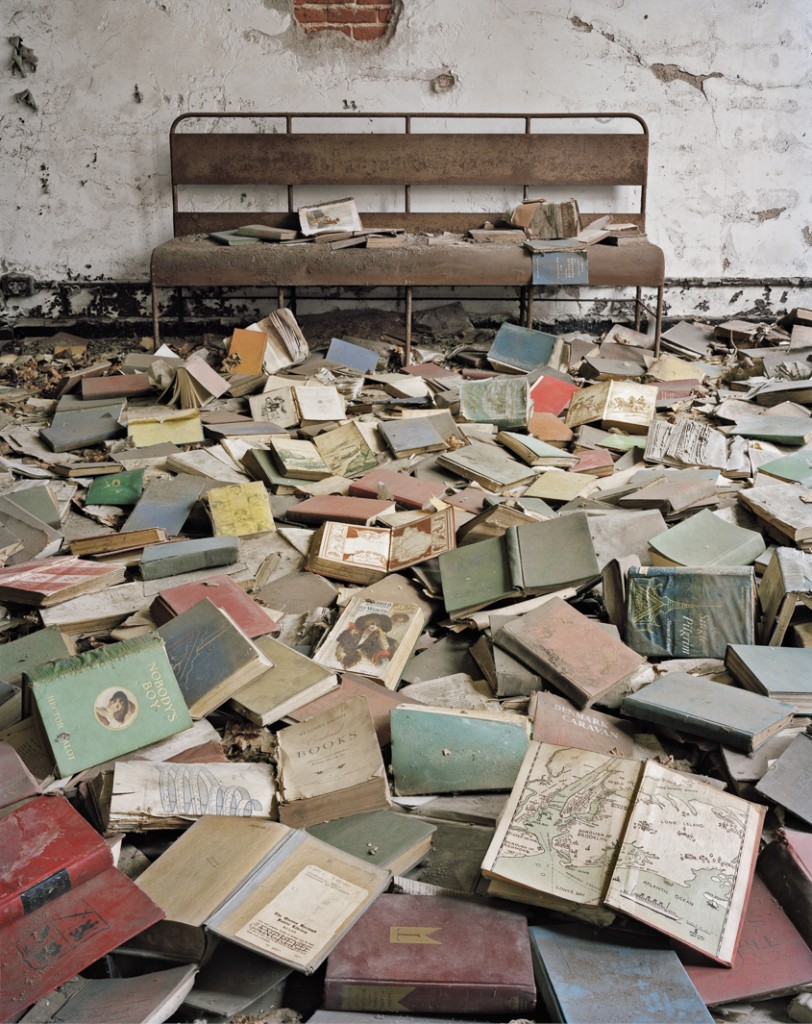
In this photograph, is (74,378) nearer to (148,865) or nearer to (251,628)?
(251,628)

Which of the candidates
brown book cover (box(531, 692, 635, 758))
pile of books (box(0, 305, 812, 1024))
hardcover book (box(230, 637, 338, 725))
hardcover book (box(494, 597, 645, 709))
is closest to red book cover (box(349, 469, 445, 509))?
pile of books (box(0, 305, 812, 1024))

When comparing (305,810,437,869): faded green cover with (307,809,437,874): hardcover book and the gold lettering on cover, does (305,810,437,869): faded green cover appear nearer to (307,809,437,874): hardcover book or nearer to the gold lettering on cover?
(307,809,437,874): hardcover book

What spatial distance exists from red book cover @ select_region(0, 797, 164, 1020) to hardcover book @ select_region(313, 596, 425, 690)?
0.85m

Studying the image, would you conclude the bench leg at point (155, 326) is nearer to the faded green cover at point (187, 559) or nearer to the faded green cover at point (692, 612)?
the faded green cover at point (187, 559)

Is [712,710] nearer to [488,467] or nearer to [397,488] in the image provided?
[397,488]

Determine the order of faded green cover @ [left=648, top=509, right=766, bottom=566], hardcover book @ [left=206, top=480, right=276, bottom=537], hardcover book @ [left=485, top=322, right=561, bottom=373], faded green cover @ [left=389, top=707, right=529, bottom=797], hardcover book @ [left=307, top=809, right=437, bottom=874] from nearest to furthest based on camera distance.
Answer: hardcover book @ [left=307, top=809, right=437, bottom=874], faded green cover @ [left=389, top=707, right=529, bottom=797], faded green cover @ [left=648, top=509, right=766, bottom=566], hardcover book @ [left=206, top=480, right=276, bottom=537], hardcover book @ [left=485, top=322, right=561, bottom=373]

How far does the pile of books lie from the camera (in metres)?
1.45

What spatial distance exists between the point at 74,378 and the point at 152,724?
3436 millimetres

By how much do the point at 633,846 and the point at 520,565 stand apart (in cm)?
113

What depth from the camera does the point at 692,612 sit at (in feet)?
7.95

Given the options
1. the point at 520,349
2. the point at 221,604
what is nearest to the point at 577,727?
the point at 221,604

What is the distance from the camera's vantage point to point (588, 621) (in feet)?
7.82

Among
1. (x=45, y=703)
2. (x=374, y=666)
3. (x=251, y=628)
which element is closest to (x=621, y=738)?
(x=374, y=666)

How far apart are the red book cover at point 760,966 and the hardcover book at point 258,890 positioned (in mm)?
556
